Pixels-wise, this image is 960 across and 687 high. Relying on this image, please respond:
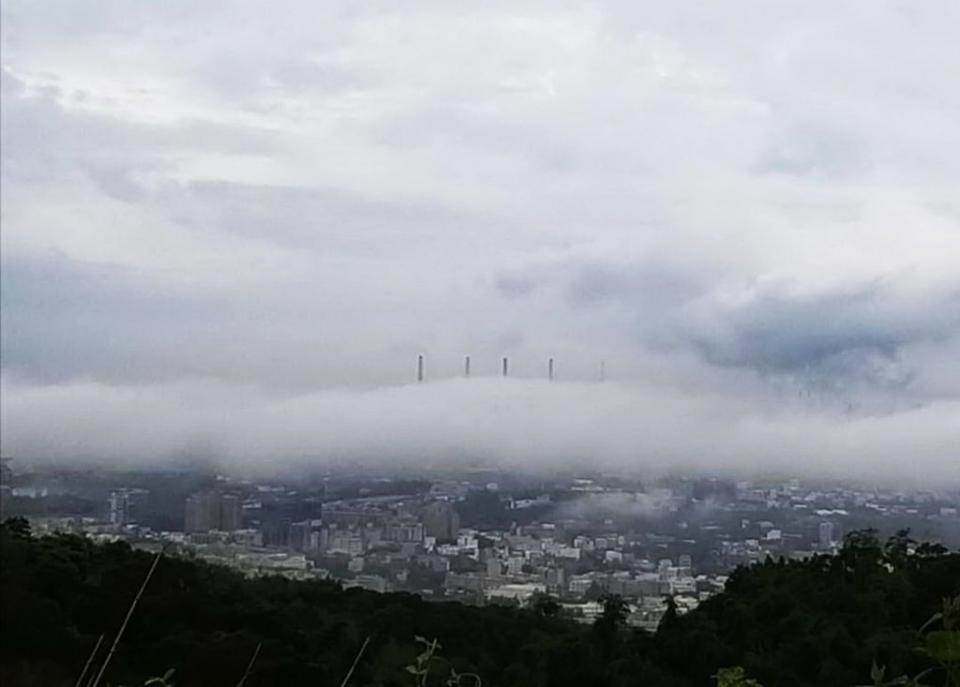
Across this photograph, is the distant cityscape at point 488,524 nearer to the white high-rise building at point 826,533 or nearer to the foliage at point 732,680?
the white high-rise building at point 826,533

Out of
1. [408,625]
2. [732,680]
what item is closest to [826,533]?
[408,625]

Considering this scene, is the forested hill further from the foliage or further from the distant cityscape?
the foliage

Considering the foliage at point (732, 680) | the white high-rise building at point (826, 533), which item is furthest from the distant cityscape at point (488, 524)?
the foliage at point (732, 680)

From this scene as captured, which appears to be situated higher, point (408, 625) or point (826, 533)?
point (826, 533)

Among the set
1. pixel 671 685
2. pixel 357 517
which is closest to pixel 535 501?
pixel 357 517

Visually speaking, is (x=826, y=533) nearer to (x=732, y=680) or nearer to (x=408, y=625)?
(x=408, y=625)

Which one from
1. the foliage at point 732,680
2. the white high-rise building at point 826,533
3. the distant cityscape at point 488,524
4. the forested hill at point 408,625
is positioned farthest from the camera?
the white high-rise building at point 826,533

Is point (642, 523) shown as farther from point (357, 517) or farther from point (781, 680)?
point (781, 680)

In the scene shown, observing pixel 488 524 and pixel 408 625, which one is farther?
pixel 488 524
